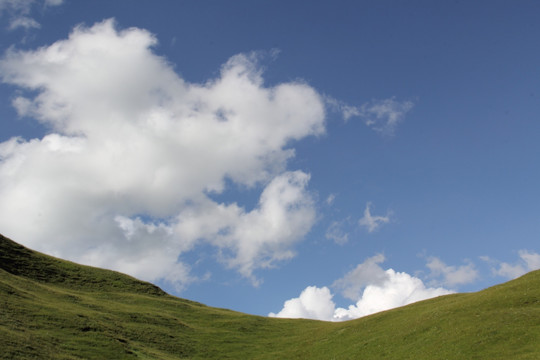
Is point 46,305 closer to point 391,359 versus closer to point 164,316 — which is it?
point 164,316

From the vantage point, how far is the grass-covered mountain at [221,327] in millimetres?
48844

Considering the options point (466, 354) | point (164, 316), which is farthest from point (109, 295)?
point (466, 354)

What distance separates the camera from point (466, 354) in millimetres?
46062

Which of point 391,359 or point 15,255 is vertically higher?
point 15,255

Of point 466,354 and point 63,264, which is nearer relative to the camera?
point 466,354

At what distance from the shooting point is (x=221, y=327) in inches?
3268

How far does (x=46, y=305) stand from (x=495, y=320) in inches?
2395

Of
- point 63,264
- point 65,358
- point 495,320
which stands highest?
point 63,264

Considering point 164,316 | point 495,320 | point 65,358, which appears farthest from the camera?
point 164,316

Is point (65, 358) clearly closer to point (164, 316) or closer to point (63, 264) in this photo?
point (164, 316)

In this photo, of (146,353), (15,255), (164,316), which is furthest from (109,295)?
(146,353)

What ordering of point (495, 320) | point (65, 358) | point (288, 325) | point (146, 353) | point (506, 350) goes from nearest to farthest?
point (506, 350), point (65, 358), point (495, 320), point (146, 353), point (288, 325)

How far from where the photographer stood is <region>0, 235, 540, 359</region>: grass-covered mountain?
48.8 meters

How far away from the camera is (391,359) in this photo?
51500 mm
